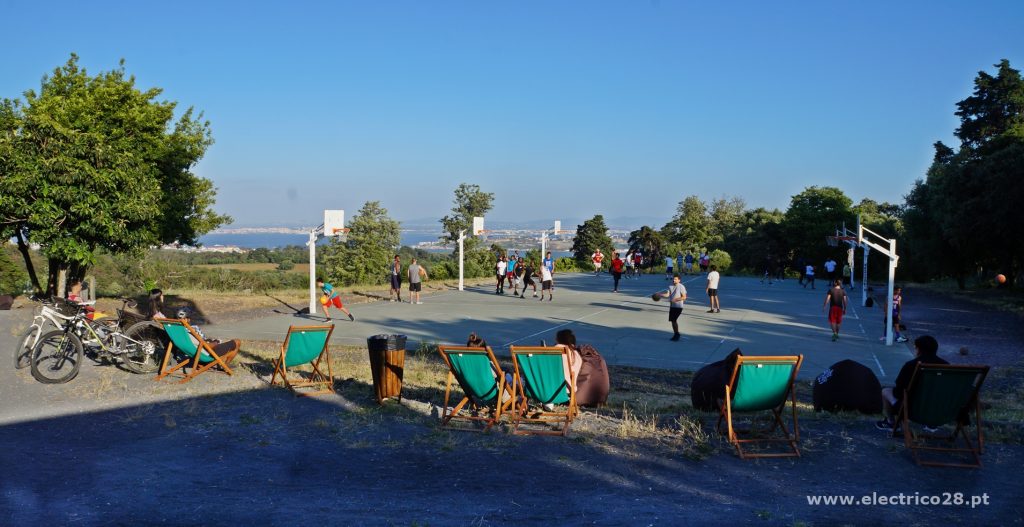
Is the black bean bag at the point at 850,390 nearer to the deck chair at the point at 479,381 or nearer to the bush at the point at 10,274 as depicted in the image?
the deck chair at the point at 479,381

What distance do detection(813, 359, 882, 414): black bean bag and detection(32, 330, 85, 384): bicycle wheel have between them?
9.36m

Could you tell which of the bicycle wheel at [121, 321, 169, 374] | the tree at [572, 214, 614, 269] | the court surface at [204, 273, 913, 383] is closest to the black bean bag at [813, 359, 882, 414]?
the court surface at [204, 273, 913, 383]

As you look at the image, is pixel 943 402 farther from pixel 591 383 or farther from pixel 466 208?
pixel 466 208

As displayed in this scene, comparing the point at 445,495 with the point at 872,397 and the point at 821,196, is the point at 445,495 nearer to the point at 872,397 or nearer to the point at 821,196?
the point at 872,397

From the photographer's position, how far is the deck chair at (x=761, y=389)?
6.71m

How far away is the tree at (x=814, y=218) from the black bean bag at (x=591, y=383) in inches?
2013

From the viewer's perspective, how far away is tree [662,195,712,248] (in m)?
70.1

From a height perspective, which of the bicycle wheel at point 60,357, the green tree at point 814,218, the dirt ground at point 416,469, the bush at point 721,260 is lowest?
the dirt ground at point 416,469

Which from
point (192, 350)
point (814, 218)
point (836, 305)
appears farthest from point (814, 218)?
point (192, 350)

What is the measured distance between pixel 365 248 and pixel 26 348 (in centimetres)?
4416

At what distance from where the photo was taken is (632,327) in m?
19.2

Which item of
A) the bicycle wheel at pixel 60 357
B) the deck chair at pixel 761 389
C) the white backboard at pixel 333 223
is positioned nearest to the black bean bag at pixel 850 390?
the deck chair at pixel 761 389

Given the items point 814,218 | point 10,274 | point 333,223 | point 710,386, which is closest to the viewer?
point 710,386

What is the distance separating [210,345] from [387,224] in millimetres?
46349
